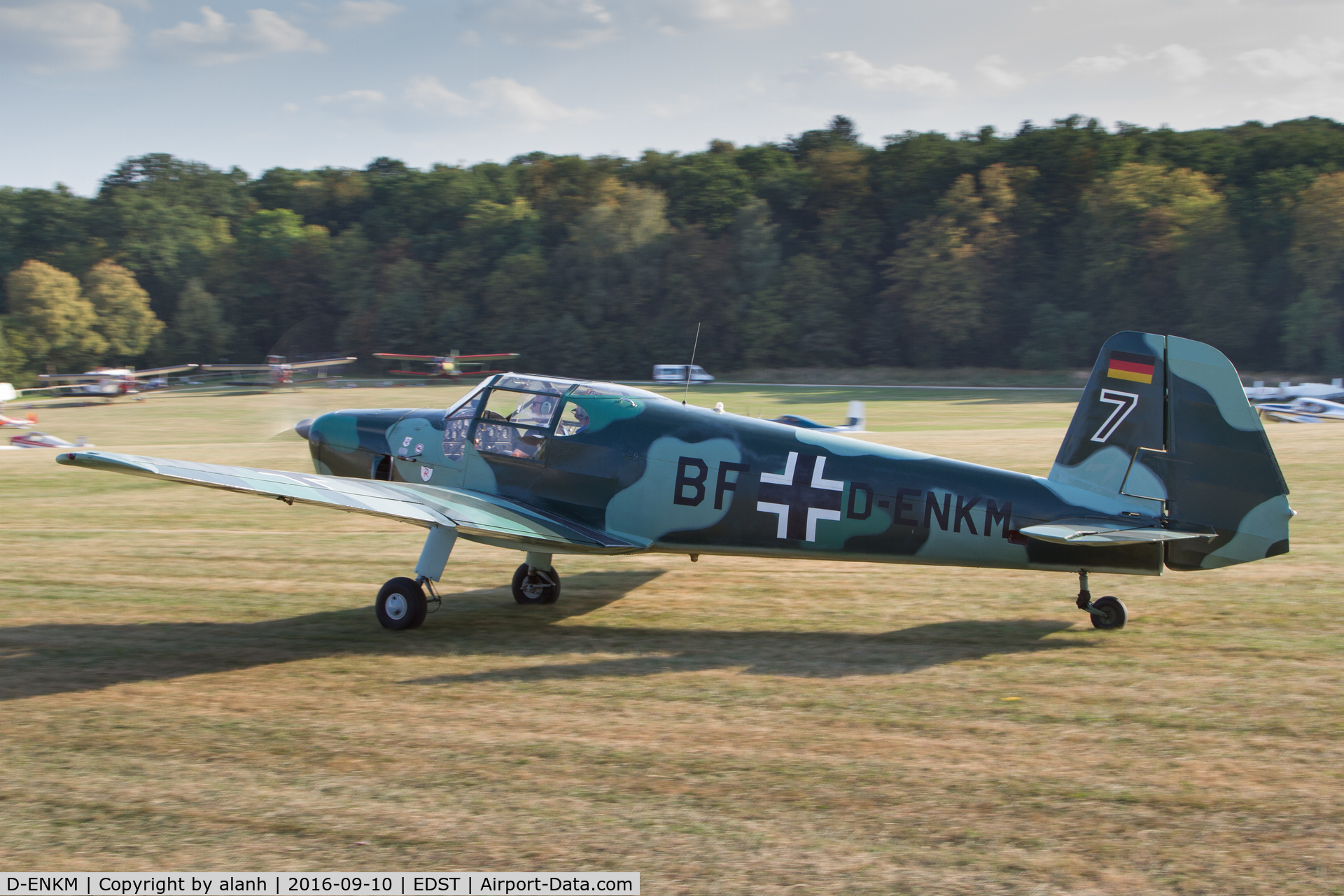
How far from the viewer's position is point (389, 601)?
818 cm

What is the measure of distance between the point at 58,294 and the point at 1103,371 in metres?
70.3

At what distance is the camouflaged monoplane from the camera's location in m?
7.15

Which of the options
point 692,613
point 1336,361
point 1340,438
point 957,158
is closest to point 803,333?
point 957,158

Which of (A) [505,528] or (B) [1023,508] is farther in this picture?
(A) [505,528]

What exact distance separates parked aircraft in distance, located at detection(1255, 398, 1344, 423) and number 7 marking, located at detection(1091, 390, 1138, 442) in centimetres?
2521

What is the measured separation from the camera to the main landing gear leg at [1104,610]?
25.4ft

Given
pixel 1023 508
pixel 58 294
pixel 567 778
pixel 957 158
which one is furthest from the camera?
pixel 957 158

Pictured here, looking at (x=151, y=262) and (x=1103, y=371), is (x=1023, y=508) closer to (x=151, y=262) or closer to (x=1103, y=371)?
(x=1103, y=371)

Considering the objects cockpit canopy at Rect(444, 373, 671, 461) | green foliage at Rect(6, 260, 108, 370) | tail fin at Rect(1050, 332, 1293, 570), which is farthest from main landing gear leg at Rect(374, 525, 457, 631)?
green foliage at Rect(6, 260, 108, 370)

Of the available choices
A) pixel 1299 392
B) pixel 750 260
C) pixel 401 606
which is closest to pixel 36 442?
pixel 401 606

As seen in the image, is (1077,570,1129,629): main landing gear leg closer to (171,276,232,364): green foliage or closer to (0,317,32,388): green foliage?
(0,317,32,388): green foliage

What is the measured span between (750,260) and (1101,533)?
2579 inches

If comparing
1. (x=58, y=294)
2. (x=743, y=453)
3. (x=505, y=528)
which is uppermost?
(x=58, y=294)

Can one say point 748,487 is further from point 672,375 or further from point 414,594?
point 672,375
